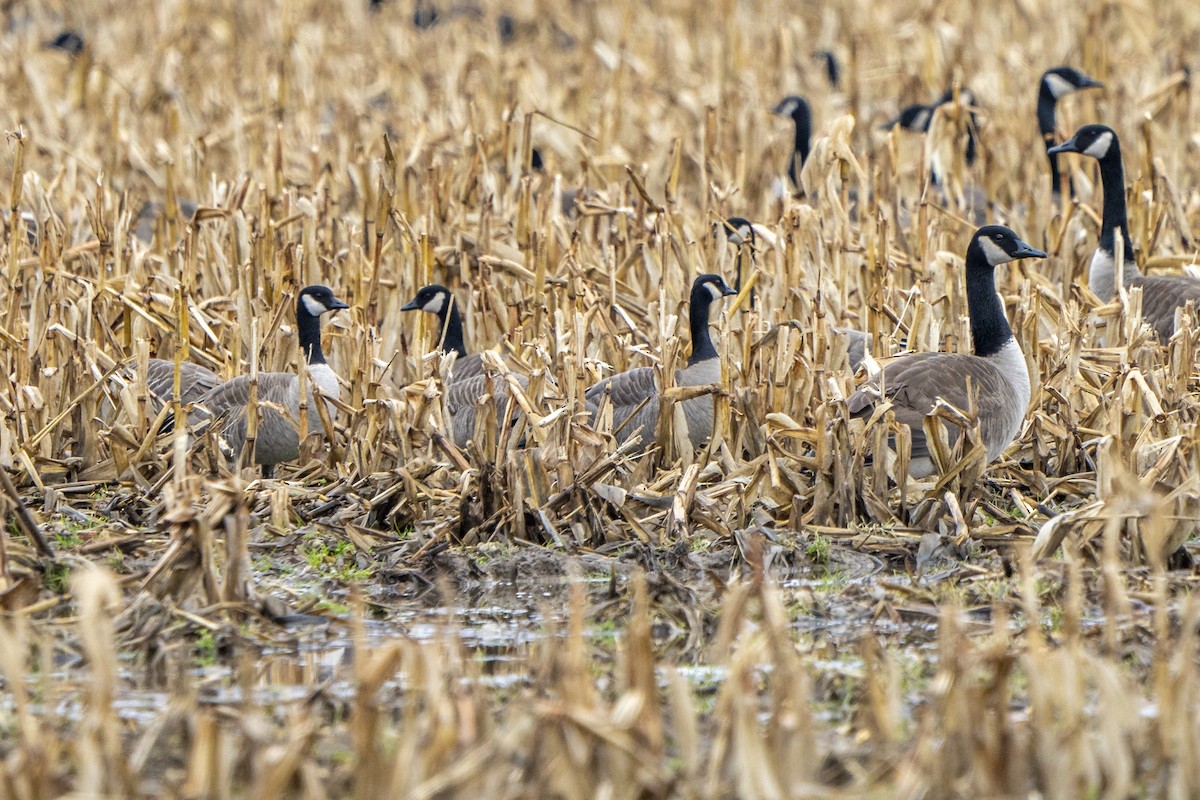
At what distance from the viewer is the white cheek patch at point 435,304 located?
884 centimetres

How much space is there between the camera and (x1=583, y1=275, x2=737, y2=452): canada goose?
24.6 ft

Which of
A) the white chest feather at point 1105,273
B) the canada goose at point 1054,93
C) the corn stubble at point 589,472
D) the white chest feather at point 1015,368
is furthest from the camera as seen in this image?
the canada goose at point 1054,93

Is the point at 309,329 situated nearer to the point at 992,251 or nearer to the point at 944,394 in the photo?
the point at 944,394

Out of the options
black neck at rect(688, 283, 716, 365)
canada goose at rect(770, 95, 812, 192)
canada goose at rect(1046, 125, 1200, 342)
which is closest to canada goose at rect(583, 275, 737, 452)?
black neck at rect(688, 283, 716, 365)

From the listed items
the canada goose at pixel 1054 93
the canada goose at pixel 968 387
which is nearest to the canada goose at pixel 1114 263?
the canada goose at pixel 968 387

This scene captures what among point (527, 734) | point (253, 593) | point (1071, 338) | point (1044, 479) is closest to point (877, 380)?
point (1044, 479)

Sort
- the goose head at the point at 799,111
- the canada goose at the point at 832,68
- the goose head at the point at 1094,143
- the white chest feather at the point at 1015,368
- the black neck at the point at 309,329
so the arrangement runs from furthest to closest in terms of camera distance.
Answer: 1. the canada goose at the point at 832,68
2. the goose head at the point at 799,111
3. the goose head at the point at 1094,143
4. the black neck at the point at 309,329
5. the white chest feather at the point at 1015,368

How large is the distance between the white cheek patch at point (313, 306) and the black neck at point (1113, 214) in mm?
4371

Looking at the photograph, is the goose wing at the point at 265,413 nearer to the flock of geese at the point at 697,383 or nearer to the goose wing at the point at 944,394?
the flock of geese at the point at 697,383

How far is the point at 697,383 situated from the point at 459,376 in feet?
4.60

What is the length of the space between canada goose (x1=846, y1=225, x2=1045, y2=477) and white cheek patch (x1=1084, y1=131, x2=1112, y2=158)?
281cm

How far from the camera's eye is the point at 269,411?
7.54 meters

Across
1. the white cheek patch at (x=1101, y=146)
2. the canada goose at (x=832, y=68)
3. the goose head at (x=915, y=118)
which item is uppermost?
the canada goose at (x=832, y=68)

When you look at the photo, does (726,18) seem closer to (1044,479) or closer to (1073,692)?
(1044,479)
